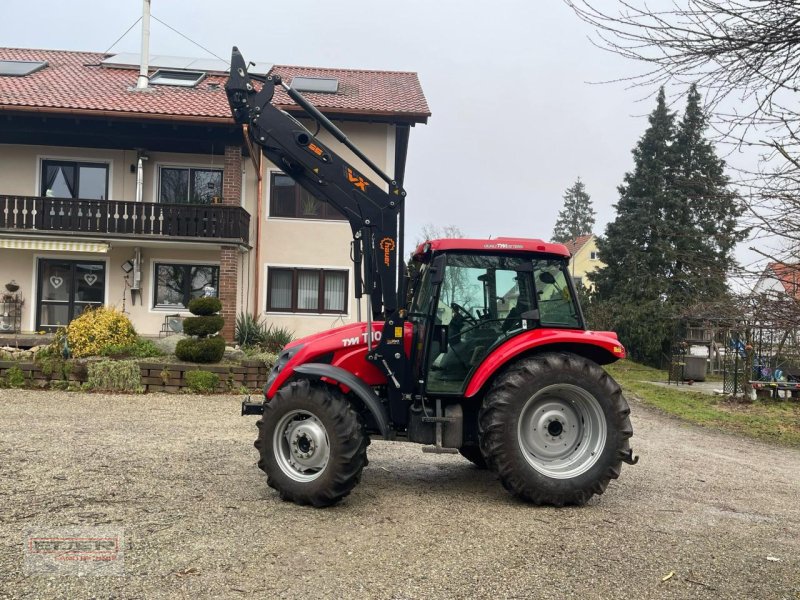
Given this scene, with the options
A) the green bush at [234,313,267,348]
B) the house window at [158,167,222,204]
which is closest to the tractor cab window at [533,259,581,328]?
the green bush at [234,313,267,348]

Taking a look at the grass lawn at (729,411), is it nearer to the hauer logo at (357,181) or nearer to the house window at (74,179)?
the hauer logo at (357,181)

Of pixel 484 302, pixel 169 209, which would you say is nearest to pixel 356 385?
pixel 484 302

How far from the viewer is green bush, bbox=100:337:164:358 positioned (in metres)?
→ 12.1

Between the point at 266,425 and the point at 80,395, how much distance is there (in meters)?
7.38

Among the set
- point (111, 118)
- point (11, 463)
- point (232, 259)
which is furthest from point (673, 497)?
point (111, 118)

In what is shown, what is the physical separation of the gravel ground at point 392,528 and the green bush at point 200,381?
4.24 metres

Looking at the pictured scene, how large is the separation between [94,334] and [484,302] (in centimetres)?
1005

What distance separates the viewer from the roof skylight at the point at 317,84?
58.8ft

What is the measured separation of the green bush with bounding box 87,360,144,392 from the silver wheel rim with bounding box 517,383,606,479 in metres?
8.55

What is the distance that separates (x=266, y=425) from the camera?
4.80 m

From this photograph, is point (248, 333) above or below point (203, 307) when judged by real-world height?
below

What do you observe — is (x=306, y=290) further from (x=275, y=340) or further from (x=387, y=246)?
(x=387, y=246)

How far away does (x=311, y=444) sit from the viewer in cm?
478

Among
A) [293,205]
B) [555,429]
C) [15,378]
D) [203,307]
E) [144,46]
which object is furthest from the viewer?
[144,46]
